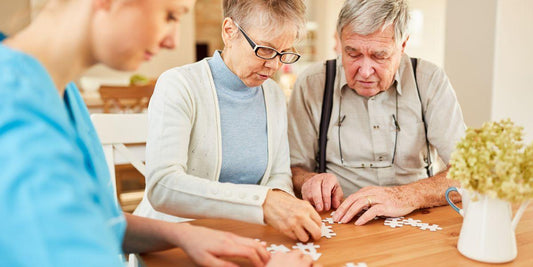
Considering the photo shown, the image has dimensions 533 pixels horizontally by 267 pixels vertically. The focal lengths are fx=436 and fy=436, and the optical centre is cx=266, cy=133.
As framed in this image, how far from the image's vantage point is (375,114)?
1.91 m

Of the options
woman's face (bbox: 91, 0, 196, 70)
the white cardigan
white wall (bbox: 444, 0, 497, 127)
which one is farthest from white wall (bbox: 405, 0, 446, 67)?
woman's face (bbox: 91, 0, 196, 70)

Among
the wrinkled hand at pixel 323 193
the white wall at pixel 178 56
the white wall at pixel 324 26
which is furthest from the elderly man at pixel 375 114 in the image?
the white wall at pixel 178 56

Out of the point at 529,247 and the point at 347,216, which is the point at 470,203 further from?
the point at 347,216

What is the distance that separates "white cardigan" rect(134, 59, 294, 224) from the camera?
1250 mm

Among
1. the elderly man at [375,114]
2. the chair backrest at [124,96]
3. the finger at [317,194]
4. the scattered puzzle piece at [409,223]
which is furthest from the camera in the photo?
the chair backrest at [124,96]

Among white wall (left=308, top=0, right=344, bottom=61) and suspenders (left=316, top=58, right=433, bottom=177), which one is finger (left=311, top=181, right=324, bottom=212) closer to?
suspenders (left=316, top=58, right=433, bottom=177)

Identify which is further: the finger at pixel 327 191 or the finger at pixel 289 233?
the finger at pixel 327 191

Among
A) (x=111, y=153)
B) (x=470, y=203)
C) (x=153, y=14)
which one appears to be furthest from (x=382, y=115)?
(x=153, y=14)

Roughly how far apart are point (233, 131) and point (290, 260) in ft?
2.53

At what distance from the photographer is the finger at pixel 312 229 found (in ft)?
3.79

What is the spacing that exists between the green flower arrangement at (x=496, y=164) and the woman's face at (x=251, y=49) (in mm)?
724

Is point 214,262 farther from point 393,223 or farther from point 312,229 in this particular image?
point 393,223

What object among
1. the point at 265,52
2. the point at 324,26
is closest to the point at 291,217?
the point at 265,52

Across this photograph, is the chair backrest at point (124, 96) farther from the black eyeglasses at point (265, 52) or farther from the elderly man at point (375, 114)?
the black eyeglasses at point (265, 52)
